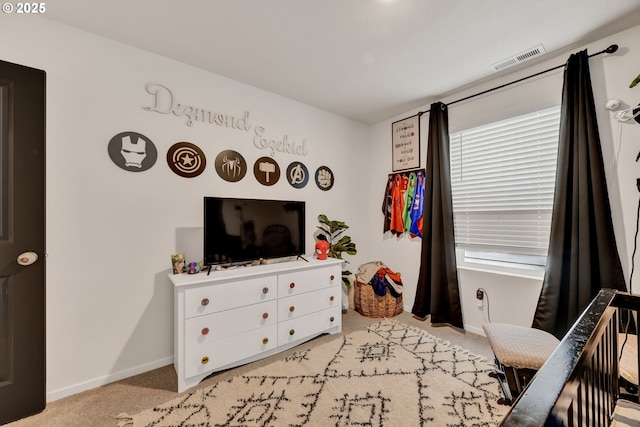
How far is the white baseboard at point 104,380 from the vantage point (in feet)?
5.73

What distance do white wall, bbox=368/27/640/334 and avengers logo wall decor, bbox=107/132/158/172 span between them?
2.61 meters

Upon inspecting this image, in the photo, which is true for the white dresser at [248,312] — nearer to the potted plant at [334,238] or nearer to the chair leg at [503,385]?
the potted plant at [334,238]

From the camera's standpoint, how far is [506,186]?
8.14 ft

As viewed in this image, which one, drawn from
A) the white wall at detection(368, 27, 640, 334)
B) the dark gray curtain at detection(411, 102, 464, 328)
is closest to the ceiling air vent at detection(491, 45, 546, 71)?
the white wall at detection(368, 27, 640, 334)

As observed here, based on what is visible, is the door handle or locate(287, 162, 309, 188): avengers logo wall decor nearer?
the door handle

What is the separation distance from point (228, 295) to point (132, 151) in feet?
4.26

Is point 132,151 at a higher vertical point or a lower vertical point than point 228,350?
higher

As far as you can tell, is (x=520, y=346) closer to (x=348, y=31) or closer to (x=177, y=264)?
(x=348, y=31)

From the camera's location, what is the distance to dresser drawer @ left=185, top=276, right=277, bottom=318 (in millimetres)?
1869

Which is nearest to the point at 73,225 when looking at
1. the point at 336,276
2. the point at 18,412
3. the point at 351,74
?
the point at 18,412

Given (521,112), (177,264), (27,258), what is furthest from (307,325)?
(521,112)

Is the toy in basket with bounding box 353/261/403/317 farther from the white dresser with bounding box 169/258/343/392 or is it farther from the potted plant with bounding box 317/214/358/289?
the white dresser with bounding box 169/258/343/392

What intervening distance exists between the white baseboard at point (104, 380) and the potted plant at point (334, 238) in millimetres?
1823

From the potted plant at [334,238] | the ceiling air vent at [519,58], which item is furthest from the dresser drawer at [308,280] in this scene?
the ceiling air vent at [519,58]
